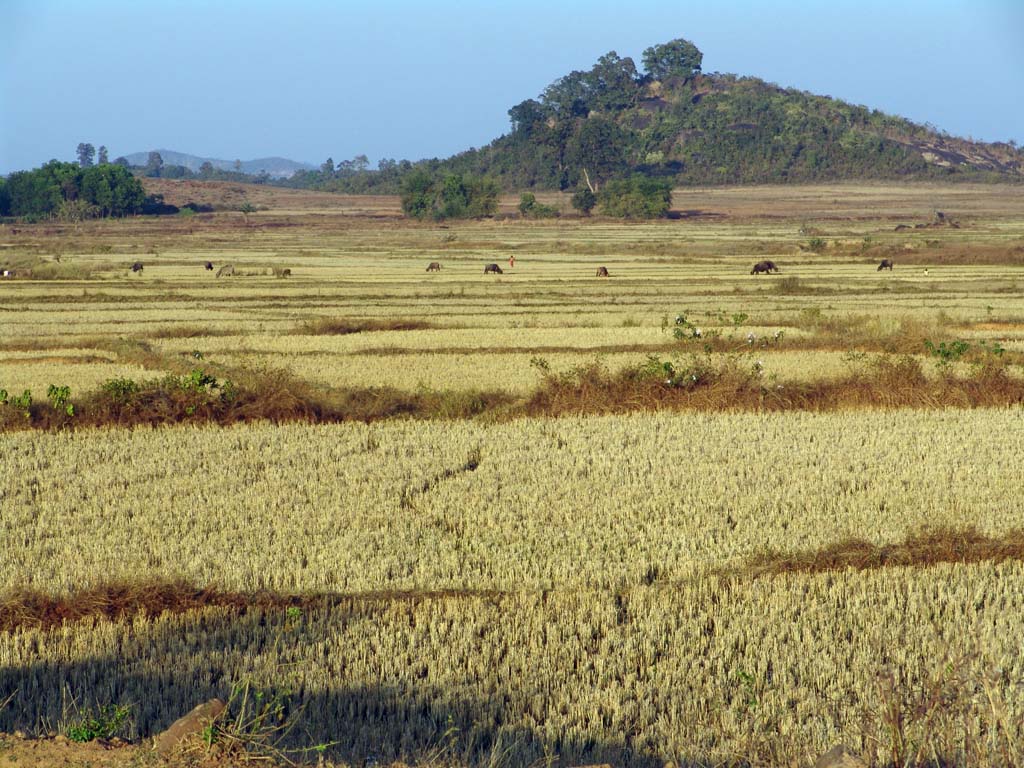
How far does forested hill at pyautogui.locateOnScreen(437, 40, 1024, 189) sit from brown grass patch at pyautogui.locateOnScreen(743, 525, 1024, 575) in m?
79.8

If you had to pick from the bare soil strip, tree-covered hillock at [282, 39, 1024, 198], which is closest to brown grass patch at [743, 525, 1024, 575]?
the bare soil strip

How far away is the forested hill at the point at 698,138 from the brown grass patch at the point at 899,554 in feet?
262

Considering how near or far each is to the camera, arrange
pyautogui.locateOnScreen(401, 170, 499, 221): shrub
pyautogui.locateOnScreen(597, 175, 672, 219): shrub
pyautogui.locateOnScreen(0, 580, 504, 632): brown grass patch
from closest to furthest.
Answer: pyautogui.locateOnScreen(0, 580, 504, 632): brown grass patch
pyautogui.locateOnScreen(597, 175, 672, 219): shrub
pyautogui.locateOnScreen(401, 170, 499, 221): shrub

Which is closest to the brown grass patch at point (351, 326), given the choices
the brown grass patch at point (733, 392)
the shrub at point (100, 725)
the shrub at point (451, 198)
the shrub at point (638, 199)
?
the brown grass patch at point (733, 392)

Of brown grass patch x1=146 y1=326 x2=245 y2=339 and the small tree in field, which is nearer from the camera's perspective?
brown grass patch x1=146 y1=326 x2=245 y2=339

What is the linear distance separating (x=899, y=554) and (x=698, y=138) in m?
96.0

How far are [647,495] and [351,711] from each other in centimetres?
373

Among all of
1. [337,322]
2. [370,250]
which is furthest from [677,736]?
A: [370,250]

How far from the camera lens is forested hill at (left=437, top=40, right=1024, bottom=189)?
9119 cm

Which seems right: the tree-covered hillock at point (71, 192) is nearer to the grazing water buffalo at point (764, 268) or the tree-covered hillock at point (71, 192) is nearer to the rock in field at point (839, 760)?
the grazing water buffalo at point (764, 268)

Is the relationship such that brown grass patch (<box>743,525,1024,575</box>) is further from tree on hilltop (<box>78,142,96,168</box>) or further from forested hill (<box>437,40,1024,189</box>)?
tree on hilltop (<box>78,142,96,168</box>)

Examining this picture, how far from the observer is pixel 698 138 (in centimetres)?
9856

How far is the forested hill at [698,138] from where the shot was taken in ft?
299

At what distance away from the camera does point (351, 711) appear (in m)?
4.42
